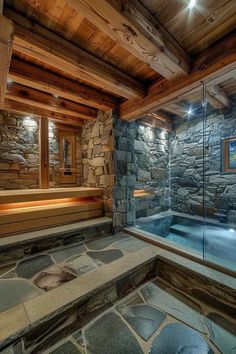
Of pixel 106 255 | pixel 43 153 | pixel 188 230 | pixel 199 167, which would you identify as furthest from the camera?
pixel 199 167

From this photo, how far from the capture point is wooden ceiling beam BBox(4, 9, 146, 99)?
4.84 feet

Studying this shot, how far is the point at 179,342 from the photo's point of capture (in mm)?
1232

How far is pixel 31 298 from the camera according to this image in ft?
4.55

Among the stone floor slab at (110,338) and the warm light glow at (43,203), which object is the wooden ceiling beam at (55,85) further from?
the stone floor slab at (110,338)

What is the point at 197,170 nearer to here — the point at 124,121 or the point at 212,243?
the point at 212,243

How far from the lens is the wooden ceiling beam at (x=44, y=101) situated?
2.59m

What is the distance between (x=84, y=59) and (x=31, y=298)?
2.46m

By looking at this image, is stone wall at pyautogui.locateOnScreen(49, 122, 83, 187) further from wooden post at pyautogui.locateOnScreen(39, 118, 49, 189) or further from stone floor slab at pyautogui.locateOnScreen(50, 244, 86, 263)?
stone floor slab at pyautogui.locateOnScreen(50, 244, 86, 263)

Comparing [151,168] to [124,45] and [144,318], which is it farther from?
[144,318]

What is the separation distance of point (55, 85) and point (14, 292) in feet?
8.21

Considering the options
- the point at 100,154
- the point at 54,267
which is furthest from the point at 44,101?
the point at 54,267

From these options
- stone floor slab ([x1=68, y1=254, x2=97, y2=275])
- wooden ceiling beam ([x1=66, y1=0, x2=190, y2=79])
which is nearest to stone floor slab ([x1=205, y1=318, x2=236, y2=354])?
stone floor slab ([x1=68, y1=254, x2=97, y2=275])

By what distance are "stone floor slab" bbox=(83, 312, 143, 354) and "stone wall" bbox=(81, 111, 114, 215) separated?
1751mm

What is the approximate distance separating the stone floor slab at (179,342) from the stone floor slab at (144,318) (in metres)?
0.07
